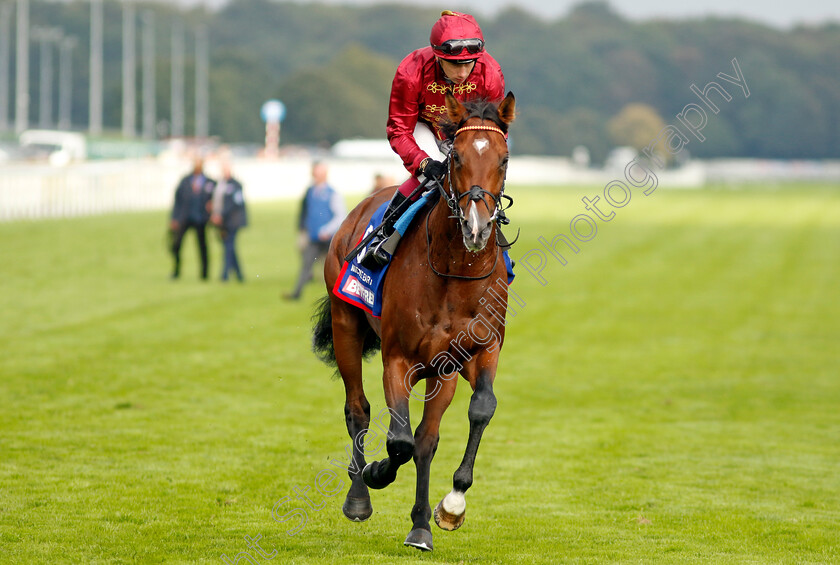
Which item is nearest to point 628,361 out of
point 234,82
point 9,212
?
point 9,212

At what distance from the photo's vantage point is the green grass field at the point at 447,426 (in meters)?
6.07

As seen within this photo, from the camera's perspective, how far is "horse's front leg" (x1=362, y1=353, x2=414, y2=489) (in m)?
5.64

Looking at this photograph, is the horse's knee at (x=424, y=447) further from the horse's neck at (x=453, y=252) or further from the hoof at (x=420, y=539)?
the horse's neck at (x=453, y=252)

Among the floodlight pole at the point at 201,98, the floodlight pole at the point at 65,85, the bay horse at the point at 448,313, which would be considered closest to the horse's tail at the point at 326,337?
the bay horse at the point at 448,313

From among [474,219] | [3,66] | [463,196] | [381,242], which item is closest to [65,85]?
[3,66]

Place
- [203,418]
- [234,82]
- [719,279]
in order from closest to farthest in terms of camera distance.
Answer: [203,418]
[719,279]
[234,82]

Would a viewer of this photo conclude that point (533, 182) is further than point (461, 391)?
Yes

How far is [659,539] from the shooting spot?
6117mm

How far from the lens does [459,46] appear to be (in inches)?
230

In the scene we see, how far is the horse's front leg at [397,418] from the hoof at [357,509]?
0.54 meters

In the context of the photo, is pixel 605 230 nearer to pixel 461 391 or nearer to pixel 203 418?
pixel 461 391

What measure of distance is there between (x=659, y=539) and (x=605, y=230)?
28.6 meters

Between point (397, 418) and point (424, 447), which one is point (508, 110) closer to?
point (397, 418)

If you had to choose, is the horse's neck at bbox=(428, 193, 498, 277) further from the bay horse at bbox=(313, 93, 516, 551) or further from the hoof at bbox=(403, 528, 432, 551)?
the hoof at bbox=(403, 528, 432, 551)
